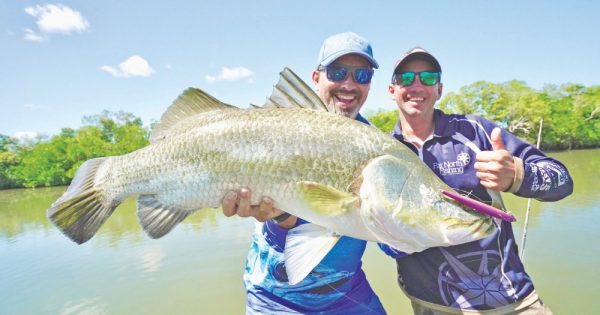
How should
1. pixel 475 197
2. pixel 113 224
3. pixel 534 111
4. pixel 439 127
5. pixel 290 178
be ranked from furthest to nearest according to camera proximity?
1. pixel 534 111
2. pixel 113 224
3. pixel 439 127
4. pixel 475 197
5. pixel 290 178

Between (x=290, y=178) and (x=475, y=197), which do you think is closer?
(x=290, y=178)

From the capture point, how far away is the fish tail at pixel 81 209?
7.91 feet

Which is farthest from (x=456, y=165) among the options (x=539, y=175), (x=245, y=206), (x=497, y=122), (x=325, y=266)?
(x=497, y=122)

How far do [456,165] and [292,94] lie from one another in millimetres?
1471

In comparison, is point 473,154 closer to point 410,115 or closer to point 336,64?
point 410,115

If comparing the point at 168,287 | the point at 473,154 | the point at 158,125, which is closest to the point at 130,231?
the point at 168,287

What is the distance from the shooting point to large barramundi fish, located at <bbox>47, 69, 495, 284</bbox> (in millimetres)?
2043

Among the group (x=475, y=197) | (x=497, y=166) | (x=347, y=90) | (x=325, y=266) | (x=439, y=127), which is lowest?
(x=325, y=266)

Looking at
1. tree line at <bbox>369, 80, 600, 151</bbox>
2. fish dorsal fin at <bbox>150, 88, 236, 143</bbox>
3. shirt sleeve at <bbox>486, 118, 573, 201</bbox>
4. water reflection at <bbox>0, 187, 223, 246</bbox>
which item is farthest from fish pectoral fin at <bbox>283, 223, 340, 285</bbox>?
tree line at <bbox>369, 80, 600, 151</bbox>

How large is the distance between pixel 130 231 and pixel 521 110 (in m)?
52.6

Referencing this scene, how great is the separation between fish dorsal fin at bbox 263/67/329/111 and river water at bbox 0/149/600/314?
548cm

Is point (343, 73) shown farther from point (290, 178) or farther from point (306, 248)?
point (306, 248)

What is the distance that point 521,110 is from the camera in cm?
4922

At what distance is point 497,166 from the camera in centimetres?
222
